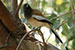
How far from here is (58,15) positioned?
1852 millimetres

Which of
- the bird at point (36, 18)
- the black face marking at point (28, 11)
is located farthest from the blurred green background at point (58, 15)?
the black face marking at point (28, 11)

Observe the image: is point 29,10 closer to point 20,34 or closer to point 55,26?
point 55,26

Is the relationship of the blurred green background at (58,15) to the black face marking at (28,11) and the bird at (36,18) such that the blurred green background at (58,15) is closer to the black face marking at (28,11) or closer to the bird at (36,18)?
the bird at (36,18)

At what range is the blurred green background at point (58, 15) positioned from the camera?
1.48 metres

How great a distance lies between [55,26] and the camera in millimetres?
1673

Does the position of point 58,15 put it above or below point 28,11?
below

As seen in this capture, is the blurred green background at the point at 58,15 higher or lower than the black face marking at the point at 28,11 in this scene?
lower

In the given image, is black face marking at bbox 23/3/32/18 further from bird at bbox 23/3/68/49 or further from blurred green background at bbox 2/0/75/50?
blurred green background at bbox 2/0/75/50

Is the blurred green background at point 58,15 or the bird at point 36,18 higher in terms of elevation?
the bird at point 36,18

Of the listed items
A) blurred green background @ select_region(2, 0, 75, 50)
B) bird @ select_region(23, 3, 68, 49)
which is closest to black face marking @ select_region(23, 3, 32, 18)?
bird @ select_region(23, 3, 68, 49)

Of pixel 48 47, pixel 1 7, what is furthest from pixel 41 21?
pixel 1 7

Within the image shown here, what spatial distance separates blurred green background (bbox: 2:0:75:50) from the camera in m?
1.48

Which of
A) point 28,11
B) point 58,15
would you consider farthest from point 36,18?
point 58,15

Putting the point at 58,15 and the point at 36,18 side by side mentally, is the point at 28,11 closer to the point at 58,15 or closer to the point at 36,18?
the point at 36,18
